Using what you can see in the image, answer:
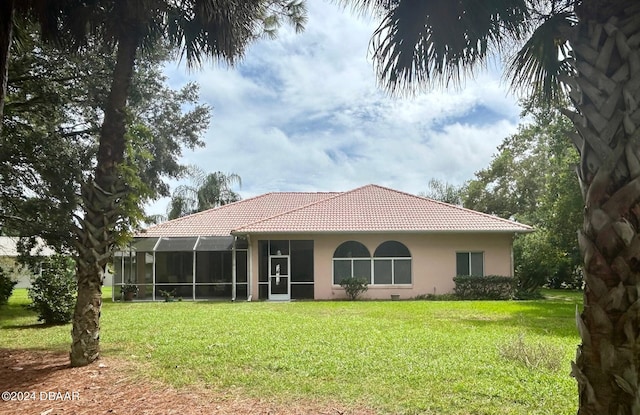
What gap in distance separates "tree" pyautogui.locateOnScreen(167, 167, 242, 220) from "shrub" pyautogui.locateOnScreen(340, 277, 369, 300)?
21856mm

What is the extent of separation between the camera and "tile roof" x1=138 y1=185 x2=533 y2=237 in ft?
75.1

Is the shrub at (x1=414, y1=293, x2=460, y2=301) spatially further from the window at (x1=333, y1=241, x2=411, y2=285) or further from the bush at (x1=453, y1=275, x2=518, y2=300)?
the window at (x1=333, y1=241, x2=411, y2=285)

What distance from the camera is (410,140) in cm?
2459

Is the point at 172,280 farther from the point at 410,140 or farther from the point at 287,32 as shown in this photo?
the point at 287,32

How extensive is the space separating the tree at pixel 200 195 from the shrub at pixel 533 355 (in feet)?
117

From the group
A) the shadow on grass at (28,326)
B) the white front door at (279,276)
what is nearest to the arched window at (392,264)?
the white front door at (279,276)

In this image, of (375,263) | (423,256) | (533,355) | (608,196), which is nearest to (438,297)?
(423,256)

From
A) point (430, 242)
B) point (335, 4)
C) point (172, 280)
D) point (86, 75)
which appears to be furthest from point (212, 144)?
point (335, 4)

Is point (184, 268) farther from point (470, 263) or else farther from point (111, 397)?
point (111, 397)

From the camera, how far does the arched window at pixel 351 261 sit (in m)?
23.6

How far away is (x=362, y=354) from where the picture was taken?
888 centimetres

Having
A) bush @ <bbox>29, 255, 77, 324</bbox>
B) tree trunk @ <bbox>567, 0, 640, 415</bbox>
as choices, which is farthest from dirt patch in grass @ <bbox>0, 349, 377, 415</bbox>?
bush @ <bbox>29, 255, 77, 324</bbox>

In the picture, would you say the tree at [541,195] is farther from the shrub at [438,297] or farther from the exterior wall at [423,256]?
Answer: the shrub at [438,297]

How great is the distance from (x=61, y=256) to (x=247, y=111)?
30.1ft
